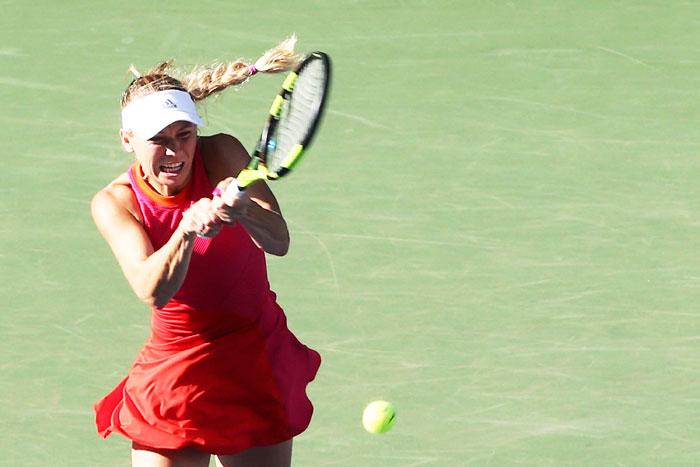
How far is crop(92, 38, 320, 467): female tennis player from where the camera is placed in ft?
16.1

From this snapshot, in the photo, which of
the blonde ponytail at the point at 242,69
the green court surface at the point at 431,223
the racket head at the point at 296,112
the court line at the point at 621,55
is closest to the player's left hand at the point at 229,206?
the racket head at the point at 296,112

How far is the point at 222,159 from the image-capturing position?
5.07 m

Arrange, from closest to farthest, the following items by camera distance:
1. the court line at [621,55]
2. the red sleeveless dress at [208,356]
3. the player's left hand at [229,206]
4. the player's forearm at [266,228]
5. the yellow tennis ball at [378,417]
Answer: the player's left hand at [229,206]
the player's forearm at [266,228]
the red sleeveless dress at [208,356]
the yellow tennis ball at [378,417]
the court line at [621,55]

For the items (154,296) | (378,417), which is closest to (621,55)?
(378,417)

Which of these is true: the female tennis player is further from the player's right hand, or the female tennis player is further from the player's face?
the player's right hand

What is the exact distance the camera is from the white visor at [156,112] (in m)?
4.84

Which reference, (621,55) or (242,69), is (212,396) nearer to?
(242,69)

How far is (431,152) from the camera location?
824 centimetres

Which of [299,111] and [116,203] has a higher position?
[299,111]

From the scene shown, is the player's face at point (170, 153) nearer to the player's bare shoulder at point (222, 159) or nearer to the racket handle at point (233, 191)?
the player's bare shoulder at point (222, 159)

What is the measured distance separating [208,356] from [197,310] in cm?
15

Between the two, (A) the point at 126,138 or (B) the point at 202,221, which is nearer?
(B) the point at 202,221

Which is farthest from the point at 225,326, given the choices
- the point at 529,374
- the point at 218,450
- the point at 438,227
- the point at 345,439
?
the point at 438,227

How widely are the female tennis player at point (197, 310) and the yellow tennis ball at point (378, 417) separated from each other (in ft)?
3.14
